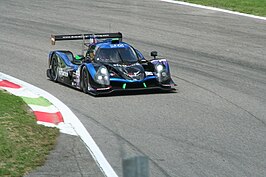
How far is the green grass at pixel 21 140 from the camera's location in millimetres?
7863

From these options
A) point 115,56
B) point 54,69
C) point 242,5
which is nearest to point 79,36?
point 54,69

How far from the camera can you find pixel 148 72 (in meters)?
13.5

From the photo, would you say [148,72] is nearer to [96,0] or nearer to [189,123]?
[189,123]

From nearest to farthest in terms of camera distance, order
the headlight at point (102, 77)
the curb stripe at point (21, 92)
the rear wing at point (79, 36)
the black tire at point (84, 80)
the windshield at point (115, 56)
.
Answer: the curb stripe at point (21, 92), the headlight at point (102, 77), the black tire at point (84, 80), the windshield at point (115, 56), the rear wing at point (79, 36)

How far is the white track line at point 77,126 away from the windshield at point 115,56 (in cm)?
132

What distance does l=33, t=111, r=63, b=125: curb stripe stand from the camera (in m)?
10.5

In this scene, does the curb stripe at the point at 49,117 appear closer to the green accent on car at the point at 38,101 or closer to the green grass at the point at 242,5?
the green accent on car at the point at 38,101

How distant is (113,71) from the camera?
13281 millimetres

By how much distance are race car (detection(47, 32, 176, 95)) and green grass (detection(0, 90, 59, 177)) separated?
2.23 meters

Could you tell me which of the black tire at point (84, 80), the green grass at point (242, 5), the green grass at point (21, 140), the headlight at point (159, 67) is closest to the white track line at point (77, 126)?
the green grass at point (21, 140)

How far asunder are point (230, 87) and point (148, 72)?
1.76 meters

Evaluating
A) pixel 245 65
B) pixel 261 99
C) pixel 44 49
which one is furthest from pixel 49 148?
pixel 44 49

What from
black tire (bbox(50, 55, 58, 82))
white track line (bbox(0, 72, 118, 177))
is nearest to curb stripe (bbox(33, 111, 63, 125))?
white track line (bbox(0, 72, 118, 177))

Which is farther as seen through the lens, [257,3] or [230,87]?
[257,3]
